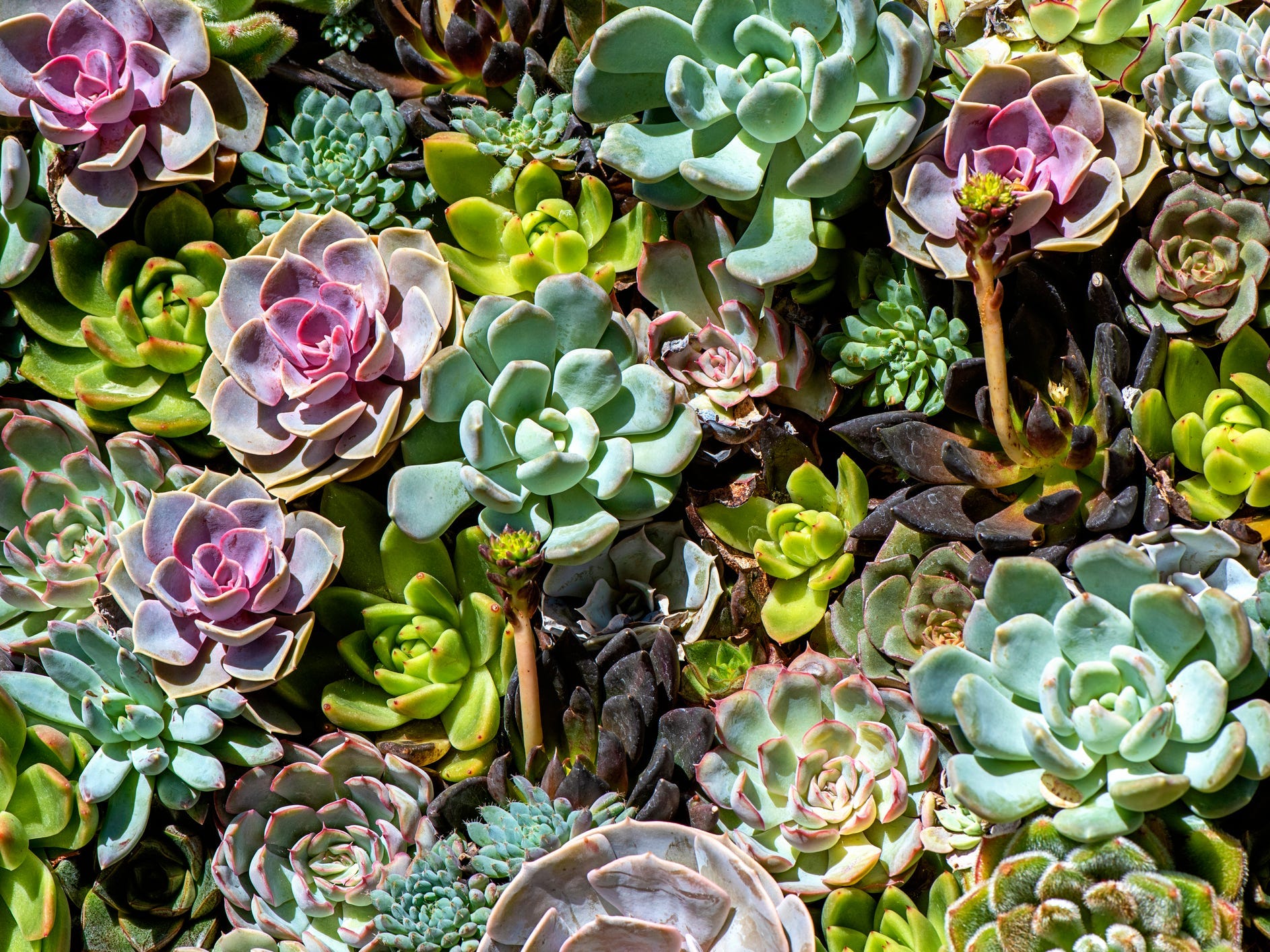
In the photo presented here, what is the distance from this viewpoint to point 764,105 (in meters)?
1.20

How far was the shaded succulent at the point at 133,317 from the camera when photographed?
4.44 ft

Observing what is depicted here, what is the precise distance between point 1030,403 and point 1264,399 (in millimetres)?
229

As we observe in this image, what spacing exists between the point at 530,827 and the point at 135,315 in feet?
2.57

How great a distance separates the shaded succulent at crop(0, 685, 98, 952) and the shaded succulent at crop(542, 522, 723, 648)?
1.92ft

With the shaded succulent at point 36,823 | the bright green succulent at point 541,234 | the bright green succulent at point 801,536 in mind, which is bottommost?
the shaded succulent at point 36,823

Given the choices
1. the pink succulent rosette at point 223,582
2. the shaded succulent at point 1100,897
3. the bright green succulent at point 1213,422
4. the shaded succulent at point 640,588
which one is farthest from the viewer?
the shaded succulent at point 640,588

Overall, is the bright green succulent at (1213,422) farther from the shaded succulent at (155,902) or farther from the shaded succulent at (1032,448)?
the shaded succulent at (155,902)

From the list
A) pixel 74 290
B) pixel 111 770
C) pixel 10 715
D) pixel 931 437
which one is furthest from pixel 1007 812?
pixel 74 290

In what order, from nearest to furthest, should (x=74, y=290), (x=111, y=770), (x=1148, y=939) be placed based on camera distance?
(x=1148, y=939) → (x=111, y=770) → (x=74, y=290)

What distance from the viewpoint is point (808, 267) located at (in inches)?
48.3

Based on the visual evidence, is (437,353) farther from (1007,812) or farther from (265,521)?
(1007,812)

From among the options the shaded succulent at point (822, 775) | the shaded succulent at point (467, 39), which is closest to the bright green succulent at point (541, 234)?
the shaded succulent at point (467, 39)

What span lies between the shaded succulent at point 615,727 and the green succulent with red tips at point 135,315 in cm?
55

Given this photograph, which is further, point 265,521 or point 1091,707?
point 265,521
